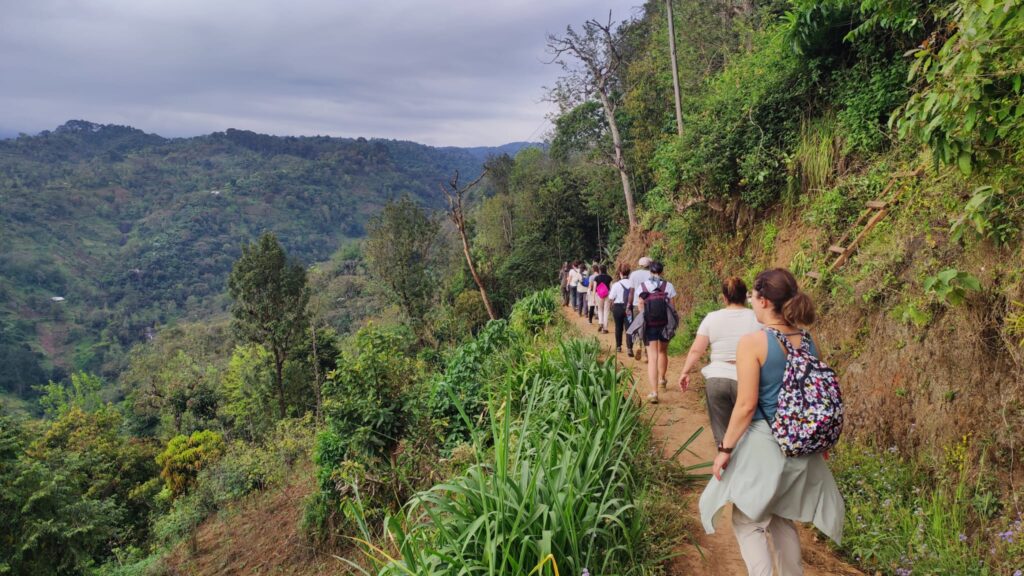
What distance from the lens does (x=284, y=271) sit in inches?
991

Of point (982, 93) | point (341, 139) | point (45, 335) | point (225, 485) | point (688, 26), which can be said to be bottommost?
point (45, 335)

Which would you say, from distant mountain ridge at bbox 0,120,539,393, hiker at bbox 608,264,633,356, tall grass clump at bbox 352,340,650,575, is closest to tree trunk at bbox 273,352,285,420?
distant mountain ridge at bbox 0,120,539,393

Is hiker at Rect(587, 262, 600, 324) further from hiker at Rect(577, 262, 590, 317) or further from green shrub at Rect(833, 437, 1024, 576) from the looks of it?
green shrub at Rect(833, 437, 1024, 576)

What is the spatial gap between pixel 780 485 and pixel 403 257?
28.3m

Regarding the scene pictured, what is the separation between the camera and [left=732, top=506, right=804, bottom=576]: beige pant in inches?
86.1

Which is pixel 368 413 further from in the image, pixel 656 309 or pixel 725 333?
pixel 725 333

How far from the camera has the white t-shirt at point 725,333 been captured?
2.95m

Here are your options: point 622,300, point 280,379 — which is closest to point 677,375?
point 622,300

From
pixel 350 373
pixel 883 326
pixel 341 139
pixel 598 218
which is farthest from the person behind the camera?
pixel 341 139

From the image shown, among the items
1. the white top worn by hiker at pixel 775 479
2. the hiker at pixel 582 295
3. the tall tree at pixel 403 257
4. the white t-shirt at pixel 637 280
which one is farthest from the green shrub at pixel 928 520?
the tall tree at pixel 403 257

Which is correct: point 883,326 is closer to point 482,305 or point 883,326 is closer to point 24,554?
point 24,554

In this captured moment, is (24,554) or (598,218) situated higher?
(598,218)

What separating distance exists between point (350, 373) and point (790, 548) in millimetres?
5977

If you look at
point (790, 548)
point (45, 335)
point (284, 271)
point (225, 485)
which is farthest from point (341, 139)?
point (790, 548)
